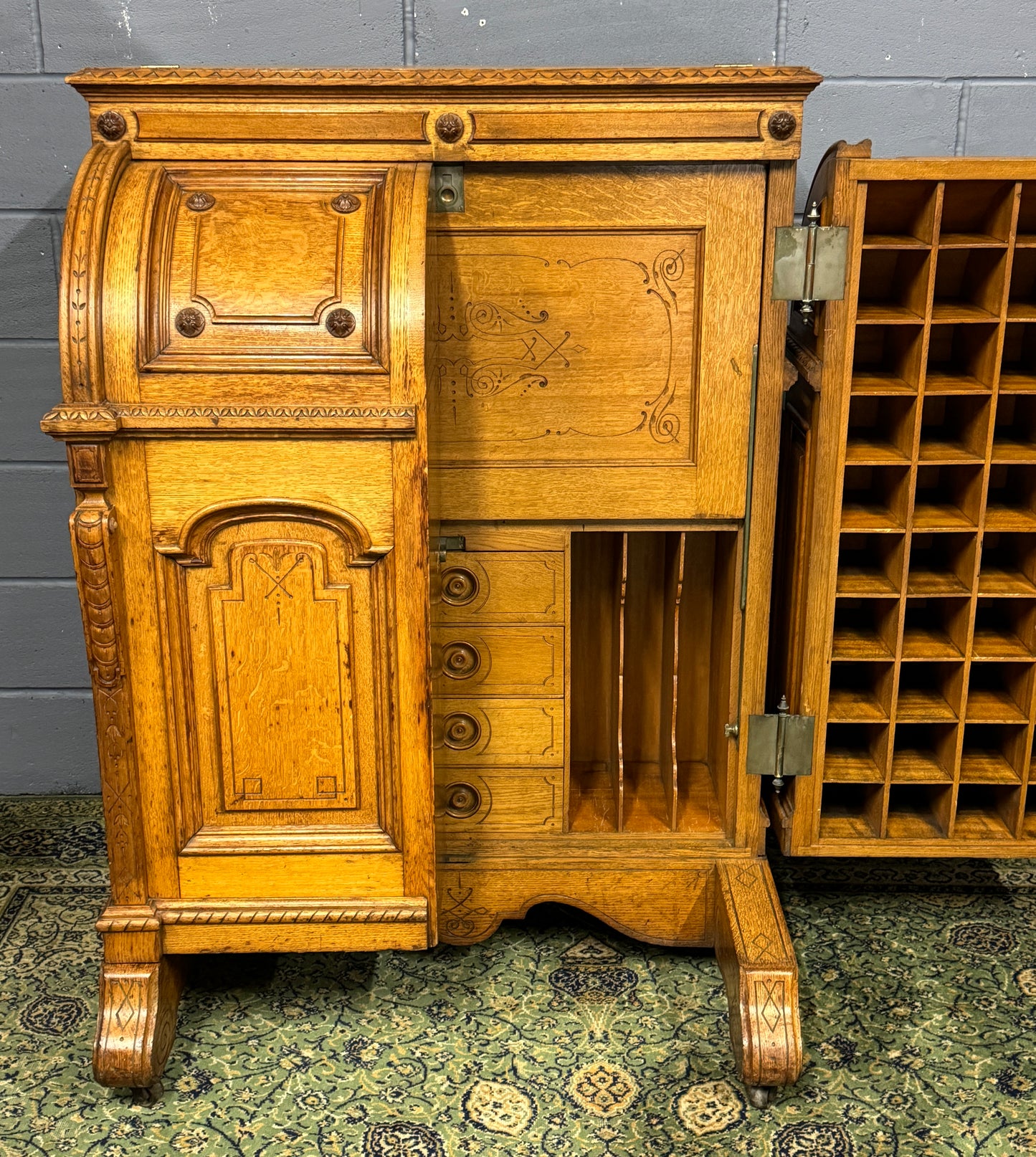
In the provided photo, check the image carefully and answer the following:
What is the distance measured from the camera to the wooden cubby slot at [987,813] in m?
2.10

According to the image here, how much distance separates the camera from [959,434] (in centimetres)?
209

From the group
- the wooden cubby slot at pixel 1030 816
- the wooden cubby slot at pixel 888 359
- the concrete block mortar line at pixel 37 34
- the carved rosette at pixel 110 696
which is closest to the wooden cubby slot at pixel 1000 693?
the wooden cubby slot at pixel 1030 816

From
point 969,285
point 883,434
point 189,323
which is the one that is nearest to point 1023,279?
point 969,285

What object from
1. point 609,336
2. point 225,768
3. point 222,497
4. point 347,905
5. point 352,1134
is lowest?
point 352,1134

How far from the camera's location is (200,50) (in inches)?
95.9

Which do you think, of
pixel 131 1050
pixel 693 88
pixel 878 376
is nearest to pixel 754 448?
pixel 878 376

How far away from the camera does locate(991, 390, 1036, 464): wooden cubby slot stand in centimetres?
197

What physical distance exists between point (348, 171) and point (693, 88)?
0.54 metres

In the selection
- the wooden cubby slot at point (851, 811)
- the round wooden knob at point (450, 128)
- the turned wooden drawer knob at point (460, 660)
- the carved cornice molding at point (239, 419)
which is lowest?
the wooden cubby slot at point (851, 811)

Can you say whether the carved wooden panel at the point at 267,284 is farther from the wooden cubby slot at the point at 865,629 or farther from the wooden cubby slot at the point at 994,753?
the wooden cubby slot at the point at 994,753

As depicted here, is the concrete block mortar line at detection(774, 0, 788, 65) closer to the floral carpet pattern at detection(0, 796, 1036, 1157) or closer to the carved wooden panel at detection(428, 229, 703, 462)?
the carved wooden panel at detection(428, 229, 703, 462)

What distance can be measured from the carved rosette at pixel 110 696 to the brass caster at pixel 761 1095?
1.02m

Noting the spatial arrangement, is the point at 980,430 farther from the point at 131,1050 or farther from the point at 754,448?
the point at 131,1050

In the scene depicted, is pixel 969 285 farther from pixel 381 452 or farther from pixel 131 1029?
pixel 131 1029
